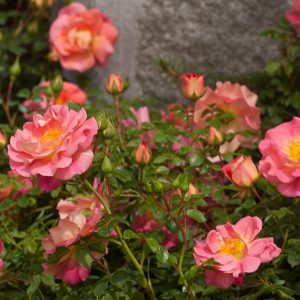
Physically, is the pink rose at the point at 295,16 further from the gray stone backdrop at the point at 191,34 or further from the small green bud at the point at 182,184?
the small green bud at the point at 182,184

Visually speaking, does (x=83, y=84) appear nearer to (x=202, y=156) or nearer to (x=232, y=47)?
(x=232, y=47)

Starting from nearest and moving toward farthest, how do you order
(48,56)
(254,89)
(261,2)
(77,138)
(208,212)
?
(77,138) → (208,212) → (254,89) → (261,2) → (48,56)

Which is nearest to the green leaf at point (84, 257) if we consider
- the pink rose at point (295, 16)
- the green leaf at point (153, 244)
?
the green leaf at point (153, 244)

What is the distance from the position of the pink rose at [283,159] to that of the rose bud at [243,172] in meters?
0.02

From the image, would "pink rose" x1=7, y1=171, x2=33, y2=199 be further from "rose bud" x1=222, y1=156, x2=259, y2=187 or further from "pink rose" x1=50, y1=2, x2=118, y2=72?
"pink rose" x1=50, y1=2, x2=118, y2=72

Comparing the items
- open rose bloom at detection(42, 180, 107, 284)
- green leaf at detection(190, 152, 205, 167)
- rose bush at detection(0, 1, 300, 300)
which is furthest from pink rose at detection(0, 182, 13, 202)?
green leaf at detection(190, 152, 205, 167)

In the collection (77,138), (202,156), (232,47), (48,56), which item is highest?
(77,138)

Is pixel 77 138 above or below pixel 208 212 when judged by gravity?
above

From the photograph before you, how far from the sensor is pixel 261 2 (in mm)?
2330

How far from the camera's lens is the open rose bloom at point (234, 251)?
4.30ft

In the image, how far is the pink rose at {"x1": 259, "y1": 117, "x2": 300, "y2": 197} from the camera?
54.8 inches

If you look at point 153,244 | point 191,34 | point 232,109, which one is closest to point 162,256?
point 153,244

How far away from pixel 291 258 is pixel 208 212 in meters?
0.32

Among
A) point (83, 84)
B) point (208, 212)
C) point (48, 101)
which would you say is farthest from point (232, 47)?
point (208, 212)
